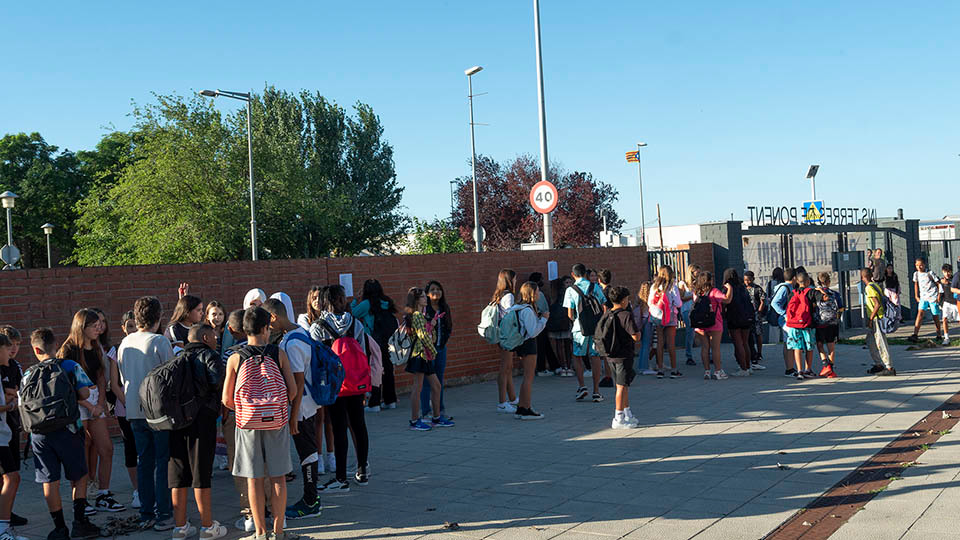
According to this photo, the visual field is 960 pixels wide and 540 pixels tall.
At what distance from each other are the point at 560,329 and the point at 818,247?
440 inches

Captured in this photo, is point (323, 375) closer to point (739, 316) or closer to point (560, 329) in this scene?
point (560, 329)

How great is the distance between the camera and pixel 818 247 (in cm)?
2138

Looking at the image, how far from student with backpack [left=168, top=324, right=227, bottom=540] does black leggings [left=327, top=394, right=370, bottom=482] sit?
1.37m

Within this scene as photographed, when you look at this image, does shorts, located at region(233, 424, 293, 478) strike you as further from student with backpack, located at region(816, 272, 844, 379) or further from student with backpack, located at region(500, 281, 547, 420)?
student with backpack, located at region(816, 272, 844, 379)

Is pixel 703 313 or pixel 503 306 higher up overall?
pixel 503 306

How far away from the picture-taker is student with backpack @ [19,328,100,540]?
17.9 feet

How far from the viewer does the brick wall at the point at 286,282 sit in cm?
869

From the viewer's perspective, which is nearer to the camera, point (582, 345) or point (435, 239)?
point (582, 345)

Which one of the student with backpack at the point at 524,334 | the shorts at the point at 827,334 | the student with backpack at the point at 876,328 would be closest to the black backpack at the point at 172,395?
the student with backpack at the point at 524,334

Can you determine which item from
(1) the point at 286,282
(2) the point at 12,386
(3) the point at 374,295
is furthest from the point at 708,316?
(2) the point at 12,386

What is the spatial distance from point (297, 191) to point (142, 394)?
1408 inches

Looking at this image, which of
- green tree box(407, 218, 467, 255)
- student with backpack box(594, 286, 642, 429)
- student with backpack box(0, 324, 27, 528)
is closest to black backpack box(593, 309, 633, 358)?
student with backpack box(594, 286, 642, 429)

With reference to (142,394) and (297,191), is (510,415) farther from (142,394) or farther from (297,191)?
(297,191)

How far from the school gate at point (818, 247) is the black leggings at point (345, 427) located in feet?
41.3
